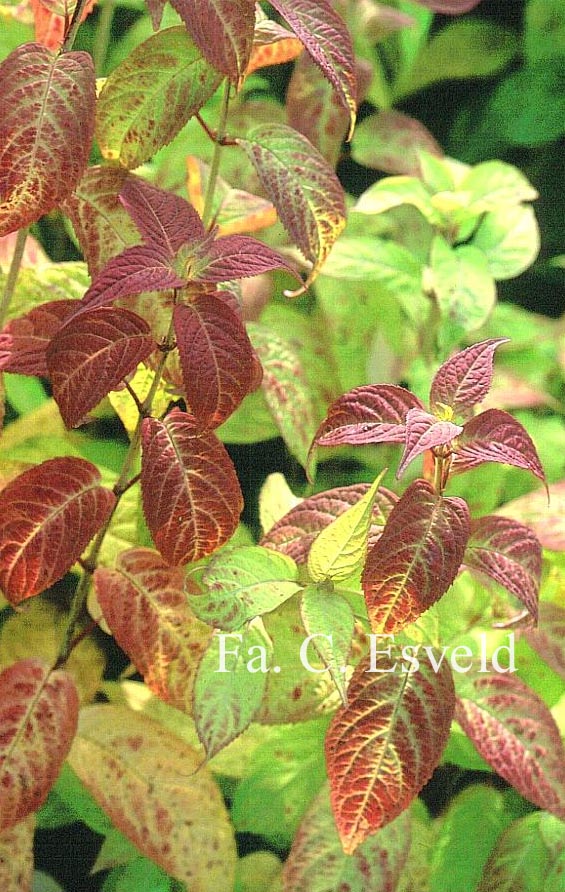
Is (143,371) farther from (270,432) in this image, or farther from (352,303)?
(352,303)

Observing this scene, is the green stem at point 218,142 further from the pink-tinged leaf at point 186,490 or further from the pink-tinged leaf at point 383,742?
the pink-tinged leaf at point 383,742

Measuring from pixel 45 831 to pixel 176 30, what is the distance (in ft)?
2.50

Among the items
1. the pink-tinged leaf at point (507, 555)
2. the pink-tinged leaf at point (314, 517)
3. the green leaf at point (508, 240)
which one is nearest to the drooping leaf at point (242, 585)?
the pink-tinged leaf at point (314, 517)

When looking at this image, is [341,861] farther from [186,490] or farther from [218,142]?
[218,142]

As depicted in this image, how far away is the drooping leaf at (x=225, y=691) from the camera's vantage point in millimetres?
657

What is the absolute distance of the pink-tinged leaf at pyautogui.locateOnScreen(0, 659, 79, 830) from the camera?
692mm

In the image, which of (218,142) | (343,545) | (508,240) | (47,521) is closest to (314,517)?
(343,545)

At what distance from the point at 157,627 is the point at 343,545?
186mm

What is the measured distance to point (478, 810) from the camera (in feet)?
2.93

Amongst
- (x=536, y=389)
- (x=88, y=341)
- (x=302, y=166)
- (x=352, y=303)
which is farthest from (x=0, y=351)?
(x=536, y=389)

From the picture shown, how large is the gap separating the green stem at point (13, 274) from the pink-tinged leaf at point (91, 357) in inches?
5.5

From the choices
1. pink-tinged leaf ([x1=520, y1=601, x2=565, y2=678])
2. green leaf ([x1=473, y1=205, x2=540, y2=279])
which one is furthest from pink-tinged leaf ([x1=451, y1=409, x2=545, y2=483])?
green leaf ([x1=473, y1=205, x2=540, y2=279])

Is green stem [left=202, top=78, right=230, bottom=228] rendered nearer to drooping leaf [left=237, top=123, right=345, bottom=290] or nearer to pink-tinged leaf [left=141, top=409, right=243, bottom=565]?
drooping leaf [left=237, top=123, right=345, bottom=290]

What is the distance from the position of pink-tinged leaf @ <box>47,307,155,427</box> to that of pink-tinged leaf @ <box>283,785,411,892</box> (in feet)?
1.26
